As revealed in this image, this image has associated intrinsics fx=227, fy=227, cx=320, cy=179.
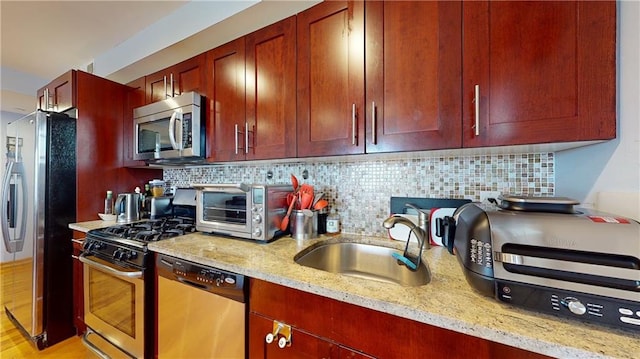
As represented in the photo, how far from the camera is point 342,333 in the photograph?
74cm

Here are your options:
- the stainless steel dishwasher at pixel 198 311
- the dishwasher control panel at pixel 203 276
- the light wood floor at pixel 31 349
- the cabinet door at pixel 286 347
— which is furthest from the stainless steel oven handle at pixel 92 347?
the cabinet door at pixel 286 347

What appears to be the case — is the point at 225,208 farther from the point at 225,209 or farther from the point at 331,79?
the point at 331,79

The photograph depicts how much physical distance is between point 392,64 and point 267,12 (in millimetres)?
841

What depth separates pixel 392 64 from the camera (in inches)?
39.5

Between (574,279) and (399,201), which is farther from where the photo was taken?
(399,201)

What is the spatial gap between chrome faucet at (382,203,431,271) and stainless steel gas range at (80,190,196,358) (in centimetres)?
132

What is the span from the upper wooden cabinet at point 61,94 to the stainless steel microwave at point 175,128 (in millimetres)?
556

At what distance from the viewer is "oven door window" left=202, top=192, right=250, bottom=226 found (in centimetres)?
131

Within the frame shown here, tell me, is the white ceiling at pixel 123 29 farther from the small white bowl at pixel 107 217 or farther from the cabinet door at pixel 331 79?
the small white bowl at pixel 107 217

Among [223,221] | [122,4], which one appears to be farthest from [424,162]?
[122,4]

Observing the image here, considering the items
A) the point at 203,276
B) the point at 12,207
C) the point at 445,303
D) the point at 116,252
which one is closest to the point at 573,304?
the point at 445,303

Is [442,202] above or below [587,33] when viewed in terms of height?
below

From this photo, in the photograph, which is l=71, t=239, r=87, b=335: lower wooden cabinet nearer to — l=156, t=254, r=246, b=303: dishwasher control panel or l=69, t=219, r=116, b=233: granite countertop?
l=69, t=219, r=116, b=233: granite countertop

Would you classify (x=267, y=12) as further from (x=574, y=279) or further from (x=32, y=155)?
(x=32, y=155)
